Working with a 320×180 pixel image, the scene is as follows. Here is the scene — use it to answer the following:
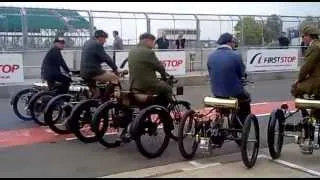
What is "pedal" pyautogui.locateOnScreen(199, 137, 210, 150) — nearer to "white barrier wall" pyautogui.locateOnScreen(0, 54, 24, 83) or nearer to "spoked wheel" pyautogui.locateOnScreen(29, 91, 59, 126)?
"spoked wheel" pyautogui.locateOnScreen(29, 91, 59, 126)

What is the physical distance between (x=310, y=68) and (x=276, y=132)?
3.38 ft

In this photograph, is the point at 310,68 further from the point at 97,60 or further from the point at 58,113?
the point at 58,113

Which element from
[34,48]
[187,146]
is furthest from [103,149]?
[34,48]

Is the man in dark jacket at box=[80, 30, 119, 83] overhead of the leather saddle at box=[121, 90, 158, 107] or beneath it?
overhead

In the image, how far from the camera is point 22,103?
10758 mm

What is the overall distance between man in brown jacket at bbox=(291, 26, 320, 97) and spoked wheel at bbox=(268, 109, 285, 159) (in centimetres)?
46

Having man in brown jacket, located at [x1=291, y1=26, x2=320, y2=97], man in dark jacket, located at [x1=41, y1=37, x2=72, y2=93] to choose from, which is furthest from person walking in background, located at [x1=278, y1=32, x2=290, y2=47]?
man in brown jacket, located at [x1=291, y1=26, x2=320, y2=97]

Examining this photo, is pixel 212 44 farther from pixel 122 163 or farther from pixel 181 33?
pixel 122 163

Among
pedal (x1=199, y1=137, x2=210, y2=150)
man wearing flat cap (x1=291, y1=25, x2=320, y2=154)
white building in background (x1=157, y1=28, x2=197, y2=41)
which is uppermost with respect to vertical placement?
white building in background (x1=157, y1=28, x2=197, y2=41)

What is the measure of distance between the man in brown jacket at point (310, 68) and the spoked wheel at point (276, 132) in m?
0.46

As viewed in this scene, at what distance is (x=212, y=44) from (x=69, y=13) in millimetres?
5940

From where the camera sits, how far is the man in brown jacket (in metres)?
7.17

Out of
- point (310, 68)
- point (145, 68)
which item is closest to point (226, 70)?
point (310, 68)

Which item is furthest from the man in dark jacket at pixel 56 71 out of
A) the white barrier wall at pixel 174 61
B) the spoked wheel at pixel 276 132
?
the white barrier wall at pixel 174 61
